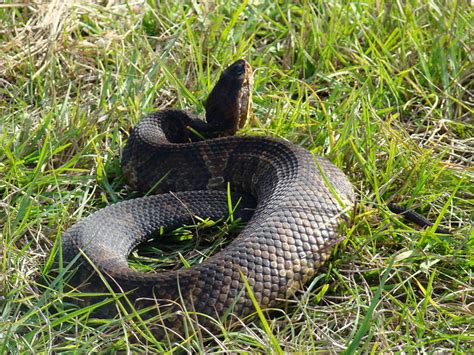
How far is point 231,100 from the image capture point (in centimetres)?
513

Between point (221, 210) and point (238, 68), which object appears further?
point (238, 68)

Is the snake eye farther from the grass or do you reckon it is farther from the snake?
the grass

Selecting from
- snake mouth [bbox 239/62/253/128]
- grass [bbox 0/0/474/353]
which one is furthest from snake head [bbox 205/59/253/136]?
grass [bbox 0/0/474/353]

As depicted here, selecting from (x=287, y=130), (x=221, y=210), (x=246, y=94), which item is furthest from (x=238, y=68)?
(x=221, y=210)

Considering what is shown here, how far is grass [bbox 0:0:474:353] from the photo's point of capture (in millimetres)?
3693

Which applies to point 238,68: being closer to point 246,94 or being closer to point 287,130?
point 246,94

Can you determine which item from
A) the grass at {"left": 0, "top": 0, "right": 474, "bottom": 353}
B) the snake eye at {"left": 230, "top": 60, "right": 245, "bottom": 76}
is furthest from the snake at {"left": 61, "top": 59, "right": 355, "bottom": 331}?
the grass at {"left": 0, "top": 0, "right": 474, "bottom": 353}

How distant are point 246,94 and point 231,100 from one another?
0.12 metres

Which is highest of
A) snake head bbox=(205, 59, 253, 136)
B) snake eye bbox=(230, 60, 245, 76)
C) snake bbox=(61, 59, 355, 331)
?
snake eye bbox=(230, 60, 245, 76)

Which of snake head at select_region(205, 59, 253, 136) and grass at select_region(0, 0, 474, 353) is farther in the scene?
snake head at select_region(205, 59, 253, 136)

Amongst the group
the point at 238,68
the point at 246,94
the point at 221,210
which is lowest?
the point at 221,210

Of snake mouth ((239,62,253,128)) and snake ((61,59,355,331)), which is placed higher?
snake mouth ((239,62,253,128))

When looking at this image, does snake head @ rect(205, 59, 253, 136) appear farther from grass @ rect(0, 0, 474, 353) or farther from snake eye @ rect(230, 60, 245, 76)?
grass @ rect(0, 0, 474, 353)

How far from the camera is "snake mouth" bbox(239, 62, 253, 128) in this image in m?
5.18
